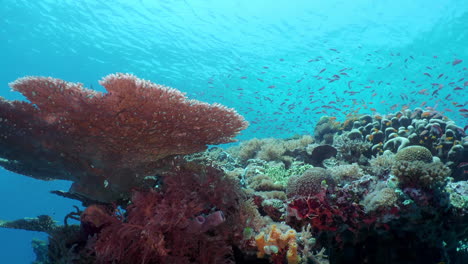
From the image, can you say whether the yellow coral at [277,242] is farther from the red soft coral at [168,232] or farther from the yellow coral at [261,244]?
the red soft coral at [168,232]

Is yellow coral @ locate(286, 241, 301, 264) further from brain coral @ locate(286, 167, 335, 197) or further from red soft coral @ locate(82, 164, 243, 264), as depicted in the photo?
brain coral @ locate(286, 167, 335, 197)

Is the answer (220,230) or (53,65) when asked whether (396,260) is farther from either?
(53,65)

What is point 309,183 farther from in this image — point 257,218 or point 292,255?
point 292,255

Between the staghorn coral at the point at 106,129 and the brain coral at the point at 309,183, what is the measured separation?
165 cm

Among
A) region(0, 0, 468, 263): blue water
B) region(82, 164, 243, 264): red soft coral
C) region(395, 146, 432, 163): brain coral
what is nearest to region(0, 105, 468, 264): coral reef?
region(82, 164, 243, 264): red soft coral

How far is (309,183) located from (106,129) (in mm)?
3672

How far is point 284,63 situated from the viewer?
39375 mm

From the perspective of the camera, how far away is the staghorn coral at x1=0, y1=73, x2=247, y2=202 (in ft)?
11.1

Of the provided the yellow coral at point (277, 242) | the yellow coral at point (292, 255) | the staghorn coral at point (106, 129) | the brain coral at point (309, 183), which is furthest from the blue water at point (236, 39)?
the yellow coral at point (292, 255)

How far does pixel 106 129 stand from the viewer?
350 centimetres

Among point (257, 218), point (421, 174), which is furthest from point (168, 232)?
point (421, 174)

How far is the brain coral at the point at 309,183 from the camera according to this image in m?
4.67

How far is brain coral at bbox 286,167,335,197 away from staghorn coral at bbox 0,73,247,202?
1.65m

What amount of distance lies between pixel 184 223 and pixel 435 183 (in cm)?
422
